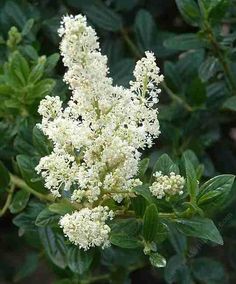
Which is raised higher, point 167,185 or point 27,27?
point 27,27

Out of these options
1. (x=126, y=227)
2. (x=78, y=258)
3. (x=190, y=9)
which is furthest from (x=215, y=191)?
(x=190, y=9)

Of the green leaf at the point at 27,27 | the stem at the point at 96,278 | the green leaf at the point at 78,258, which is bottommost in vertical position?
the stem at the point at 96,278

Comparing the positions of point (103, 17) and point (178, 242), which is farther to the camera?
point (103, 17)

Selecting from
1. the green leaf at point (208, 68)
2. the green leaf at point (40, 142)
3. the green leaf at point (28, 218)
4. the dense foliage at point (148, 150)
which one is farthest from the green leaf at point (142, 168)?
the green leaf at point (208, 68)

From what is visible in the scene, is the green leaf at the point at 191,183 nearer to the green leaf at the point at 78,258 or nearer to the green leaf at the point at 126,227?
the green leaf at the point at 126,227

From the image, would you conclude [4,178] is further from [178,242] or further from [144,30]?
[144,30]

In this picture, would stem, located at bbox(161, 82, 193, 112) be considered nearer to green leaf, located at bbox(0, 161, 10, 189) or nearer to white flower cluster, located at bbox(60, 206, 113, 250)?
green leaf, located at bbox(0, 161, 10, 189)

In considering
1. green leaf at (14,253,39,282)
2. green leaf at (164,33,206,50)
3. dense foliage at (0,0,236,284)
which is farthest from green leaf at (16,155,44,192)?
green leaf at (14,253,39,282)
